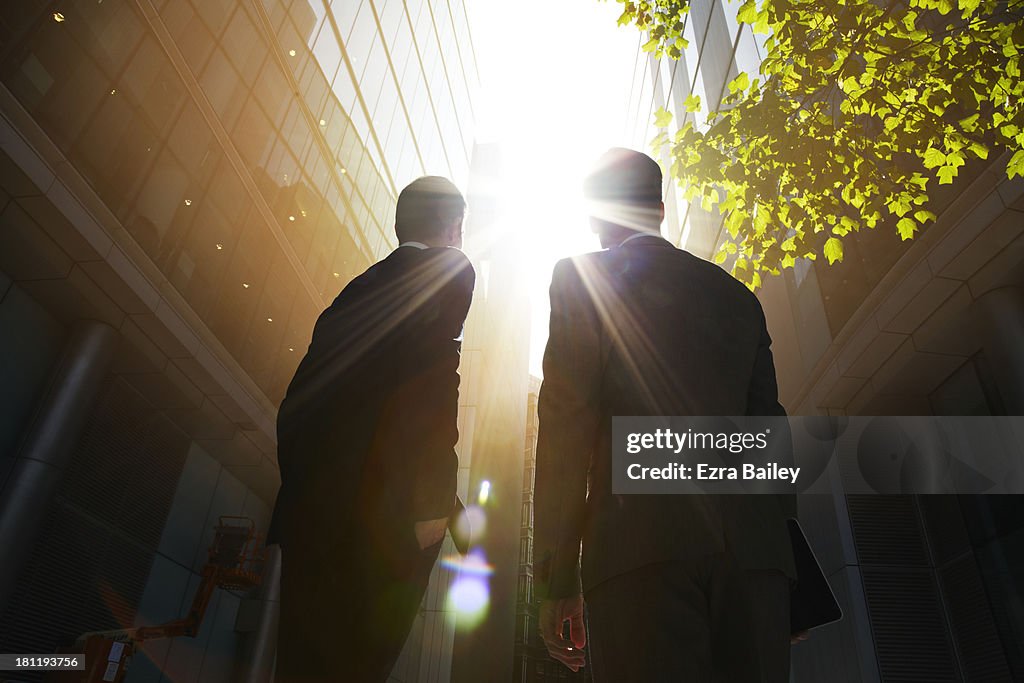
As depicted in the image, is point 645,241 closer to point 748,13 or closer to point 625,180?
point 625,180

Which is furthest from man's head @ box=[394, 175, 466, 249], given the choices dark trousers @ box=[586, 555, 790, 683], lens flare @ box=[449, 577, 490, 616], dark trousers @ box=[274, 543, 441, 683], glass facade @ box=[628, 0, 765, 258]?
lens flare @ box=[449, 577, 490, 616]

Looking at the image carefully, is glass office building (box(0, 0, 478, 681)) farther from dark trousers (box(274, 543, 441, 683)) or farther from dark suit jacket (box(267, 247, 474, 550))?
dark trousers (box(274, 543, 441, 683))

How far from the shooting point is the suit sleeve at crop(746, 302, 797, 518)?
160 centimetres

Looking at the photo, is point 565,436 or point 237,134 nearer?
point 565,436

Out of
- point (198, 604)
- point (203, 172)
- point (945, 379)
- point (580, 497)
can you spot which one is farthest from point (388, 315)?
point (198, 604)

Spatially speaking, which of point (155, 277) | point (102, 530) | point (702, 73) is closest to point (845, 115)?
point (155, 277)

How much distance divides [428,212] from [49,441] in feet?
29.3

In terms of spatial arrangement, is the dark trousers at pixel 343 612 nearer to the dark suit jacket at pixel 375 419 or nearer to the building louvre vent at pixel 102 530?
the dark suit jacket at pixel 375 419

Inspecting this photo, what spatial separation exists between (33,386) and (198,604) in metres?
5.50

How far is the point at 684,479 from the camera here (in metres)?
1.45

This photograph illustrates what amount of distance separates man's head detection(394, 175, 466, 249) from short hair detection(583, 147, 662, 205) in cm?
64

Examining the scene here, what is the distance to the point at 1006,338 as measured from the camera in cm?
690

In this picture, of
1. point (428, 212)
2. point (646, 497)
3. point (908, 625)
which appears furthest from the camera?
point (908, 625)

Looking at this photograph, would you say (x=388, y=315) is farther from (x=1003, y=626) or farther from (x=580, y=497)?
(x=1003, y=626)
